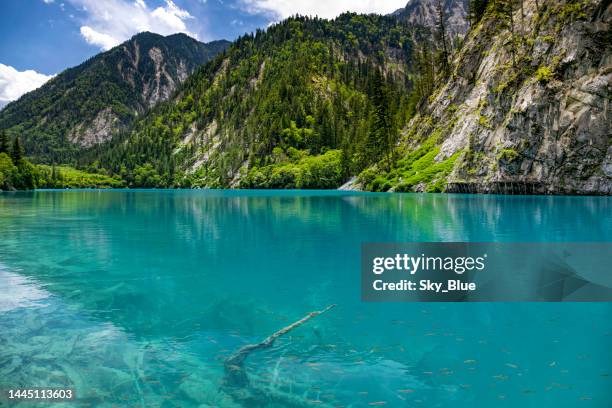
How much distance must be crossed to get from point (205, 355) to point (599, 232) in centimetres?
3308

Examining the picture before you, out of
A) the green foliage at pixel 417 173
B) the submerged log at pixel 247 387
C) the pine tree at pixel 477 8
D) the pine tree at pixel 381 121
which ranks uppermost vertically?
the pine tree at pixel 477 8

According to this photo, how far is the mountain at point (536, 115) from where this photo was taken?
82.9 meters

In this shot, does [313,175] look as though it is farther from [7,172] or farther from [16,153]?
[16,153]

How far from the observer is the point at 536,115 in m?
88.6

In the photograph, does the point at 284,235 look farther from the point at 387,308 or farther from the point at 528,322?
the point at 528,322

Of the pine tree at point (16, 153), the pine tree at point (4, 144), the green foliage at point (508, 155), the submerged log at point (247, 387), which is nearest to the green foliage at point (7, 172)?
the pine tree at point (16, 153)

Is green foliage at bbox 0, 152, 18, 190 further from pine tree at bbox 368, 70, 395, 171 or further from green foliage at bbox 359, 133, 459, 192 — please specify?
pine tree at bbox 368, 70, 395, 171

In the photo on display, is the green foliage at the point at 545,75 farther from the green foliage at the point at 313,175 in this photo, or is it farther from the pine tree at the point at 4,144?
the pine tree at the point at 4,144

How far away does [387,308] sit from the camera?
1688cm

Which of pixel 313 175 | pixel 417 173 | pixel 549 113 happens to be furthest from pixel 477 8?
pixel 313 175

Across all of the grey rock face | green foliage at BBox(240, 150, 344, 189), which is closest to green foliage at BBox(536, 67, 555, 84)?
the grey rock face

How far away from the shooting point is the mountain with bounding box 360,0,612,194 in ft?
272

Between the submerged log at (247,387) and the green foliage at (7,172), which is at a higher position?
the green foliage at (7,172)

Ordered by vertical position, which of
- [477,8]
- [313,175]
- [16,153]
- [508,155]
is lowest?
[313,175]
